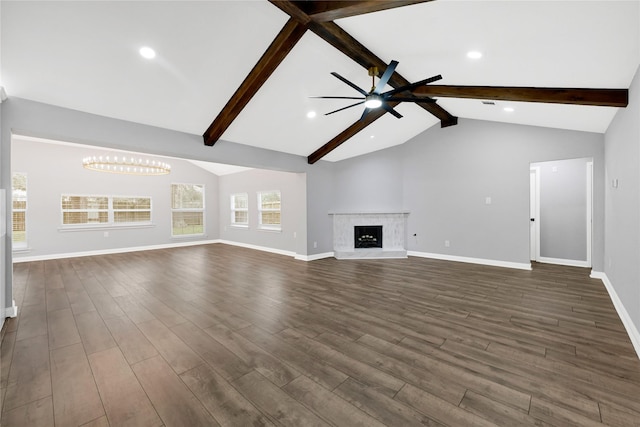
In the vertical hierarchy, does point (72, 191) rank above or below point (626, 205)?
above

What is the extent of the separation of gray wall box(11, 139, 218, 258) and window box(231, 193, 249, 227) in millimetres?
1859

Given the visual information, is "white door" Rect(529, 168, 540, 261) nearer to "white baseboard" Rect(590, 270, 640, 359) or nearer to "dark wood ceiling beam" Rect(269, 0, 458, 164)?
"white baseboard" Rect(590, 270, 640, 359)

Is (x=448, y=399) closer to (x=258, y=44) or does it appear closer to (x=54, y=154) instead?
(x=258, y=44)

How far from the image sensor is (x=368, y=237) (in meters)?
6.82

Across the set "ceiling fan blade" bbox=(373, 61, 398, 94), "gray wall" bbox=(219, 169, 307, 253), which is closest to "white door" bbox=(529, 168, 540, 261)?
"ceiling fan blade" bbox=(373, 61, 398, 94)

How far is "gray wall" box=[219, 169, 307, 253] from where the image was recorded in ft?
21.3

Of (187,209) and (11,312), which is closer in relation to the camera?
(11,312)

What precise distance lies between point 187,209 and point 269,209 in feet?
10.5

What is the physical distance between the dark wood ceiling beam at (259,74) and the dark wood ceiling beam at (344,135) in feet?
6.77

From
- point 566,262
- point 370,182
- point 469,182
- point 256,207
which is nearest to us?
point 566,262

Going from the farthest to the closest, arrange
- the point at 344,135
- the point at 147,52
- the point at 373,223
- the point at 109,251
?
the point at 109,251
the point at 373,223
the point at 344,135
the point at 147,52

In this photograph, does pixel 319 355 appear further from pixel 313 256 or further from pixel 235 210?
pixel 235 210

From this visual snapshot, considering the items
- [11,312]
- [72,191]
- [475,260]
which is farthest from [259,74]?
[72,191]

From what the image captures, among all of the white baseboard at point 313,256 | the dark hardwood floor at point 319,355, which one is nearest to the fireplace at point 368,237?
the white baseboard at point 313,256
